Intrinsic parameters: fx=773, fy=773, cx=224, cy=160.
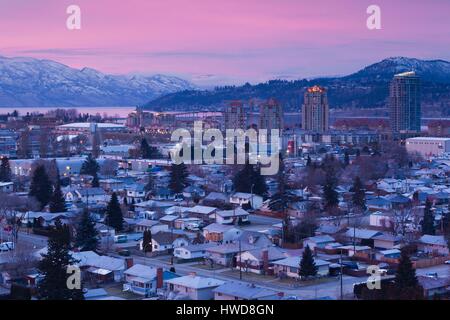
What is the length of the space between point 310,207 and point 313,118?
17.6 metres

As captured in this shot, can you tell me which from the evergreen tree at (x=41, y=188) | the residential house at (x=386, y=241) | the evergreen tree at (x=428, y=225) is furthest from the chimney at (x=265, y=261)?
the evergreen tree at (x=41, y=188)

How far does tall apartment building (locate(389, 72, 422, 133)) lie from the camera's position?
80.5 ft

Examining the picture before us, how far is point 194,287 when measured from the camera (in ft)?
15.0

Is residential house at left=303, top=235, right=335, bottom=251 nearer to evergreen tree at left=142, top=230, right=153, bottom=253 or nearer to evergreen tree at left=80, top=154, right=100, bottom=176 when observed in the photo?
evergreen tree at left=142, top=230, right=153, bottom=253

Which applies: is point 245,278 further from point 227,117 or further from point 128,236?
point 227,117

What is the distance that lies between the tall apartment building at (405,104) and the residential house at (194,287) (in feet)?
66.0

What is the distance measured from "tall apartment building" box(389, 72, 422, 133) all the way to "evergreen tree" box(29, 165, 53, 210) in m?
16.9

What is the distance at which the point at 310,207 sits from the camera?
805 centimetres

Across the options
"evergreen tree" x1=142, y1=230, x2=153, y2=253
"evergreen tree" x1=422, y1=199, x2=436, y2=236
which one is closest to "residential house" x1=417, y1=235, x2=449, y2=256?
"evergreen tree" x1=422, y1=199, x2=436, y2=236

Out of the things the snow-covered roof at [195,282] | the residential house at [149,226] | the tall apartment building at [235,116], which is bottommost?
the residential house at [149,226]

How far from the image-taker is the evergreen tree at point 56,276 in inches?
161

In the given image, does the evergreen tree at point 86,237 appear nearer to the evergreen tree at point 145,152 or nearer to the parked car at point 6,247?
the parked car at point 6,247

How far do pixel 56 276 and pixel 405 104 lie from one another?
71.8ft

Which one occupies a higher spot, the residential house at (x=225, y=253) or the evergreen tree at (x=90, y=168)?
the evergreen tree at (x=90, y=168)
